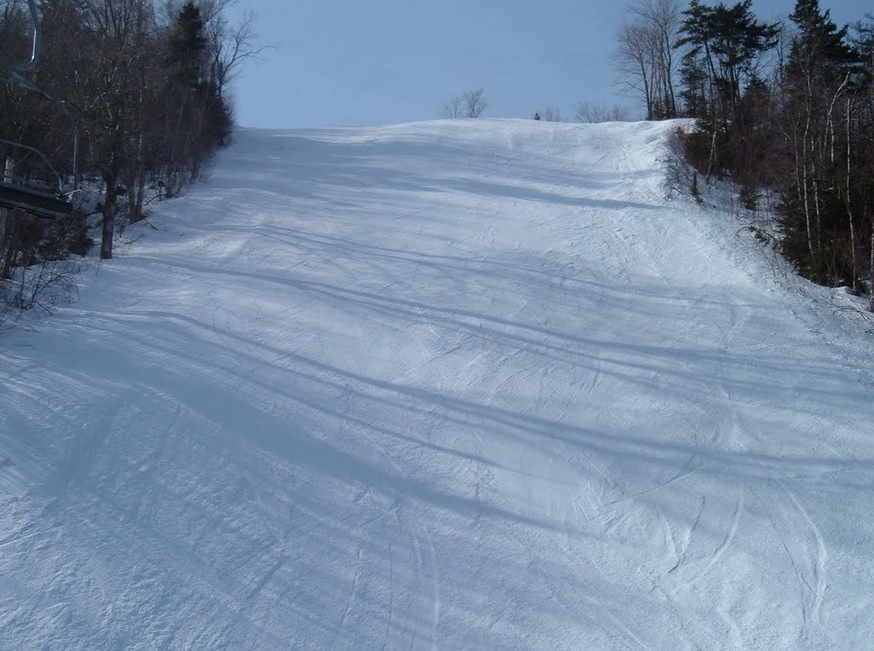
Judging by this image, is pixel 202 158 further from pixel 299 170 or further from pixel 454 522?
pixel 454 522

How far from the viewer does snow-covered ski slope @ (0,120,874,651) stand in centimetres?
609

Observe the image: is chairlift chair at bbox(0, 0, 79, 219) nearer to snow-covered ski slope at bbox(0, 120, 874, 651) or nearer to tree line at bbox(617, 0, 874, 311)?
snow-covered ski slope at bbox(0, 120, 874, 651)

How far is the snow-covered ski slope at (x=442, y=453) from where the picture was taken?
609 cm

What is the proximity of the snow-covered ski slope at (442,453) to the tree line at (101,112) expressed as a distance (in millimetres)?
2746

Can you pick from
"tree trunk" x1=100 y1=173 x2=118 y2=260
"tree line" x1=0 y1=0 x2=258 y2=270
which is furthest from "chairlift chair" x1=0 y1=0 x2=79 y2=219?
"tree trunk" x1=100 y1=173 x2=118 y2=260

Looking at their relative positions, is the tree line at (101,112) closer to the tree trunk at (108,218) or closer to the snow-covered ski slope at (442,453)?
the tree trunk at (108,218)

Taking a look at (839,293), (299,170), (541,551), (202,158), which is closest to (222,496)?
(541,551)

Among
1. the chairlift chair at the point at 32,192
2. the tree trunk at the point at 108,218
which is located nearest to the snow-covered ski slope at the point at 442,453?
the tree trunk at the point at 108,218

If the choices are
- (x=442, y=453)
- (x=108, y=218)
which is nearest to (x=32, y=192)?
(x=442, y=453)

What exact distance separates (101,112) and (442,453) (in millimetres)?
13061

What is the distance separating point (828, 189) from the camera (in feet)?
48.1

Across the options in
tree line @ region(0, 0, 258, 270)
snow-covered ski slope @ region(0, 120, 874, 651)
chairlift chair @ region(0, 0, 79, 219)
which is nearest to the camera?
chairlift chair @ region(0, 0, 79, 219)

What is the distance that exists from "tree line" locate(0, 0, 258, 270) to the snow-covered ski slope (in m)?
2.75

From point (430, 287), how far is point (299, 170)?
1270cm
